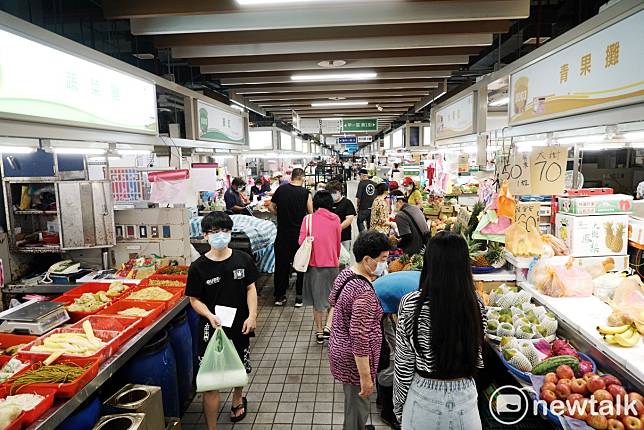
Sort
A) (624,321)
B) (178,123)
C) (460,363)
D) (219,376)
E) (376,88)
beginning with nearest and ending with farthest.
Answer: (460,363)
(624,321)
(219,376)
(178,123)
(376,88)

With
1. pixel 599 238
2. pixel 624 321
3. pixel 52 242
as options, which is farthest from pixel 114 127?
pixel 599 238

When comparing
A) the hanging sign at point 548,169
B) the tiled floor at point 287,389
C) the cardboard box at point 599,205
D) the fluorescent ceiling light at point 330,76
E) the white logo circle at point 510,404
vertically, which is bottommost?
the tiled floor at point 287,389

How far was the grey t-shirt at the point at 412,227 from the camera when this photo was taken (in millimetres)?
6125

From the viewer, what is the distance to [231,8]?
371 cm

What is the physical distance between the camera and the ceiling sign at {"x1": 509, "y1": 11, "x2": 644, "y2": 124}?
2.54 metres

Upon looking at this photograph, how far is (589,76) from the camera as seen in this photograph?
3.03 m

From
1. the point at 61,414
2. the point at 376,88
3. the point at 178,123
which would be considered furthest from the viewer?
the point at 376,88

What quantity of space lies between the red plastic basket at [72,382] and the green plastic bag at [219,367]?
0.81 m

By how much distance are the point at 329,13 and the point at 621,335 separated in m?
3.50

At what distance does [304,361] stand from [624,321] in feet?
11.4

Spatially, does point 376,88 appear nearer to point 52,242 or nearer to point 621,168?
point 52,242

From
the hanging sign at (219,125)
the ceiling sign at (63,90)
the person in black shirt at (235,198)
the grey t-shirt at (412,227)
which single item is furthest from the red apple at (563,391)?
the person in black shirt at (235,198)

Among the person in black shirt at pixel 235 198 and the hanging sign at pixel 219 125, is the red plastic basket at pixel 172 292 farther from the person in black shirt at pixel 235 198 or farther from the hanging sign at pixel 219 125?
the person in black shirt at pixel 235 198

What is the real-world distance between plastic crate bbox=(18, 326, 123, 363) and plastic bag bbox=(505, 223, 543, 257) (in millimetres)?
3687
